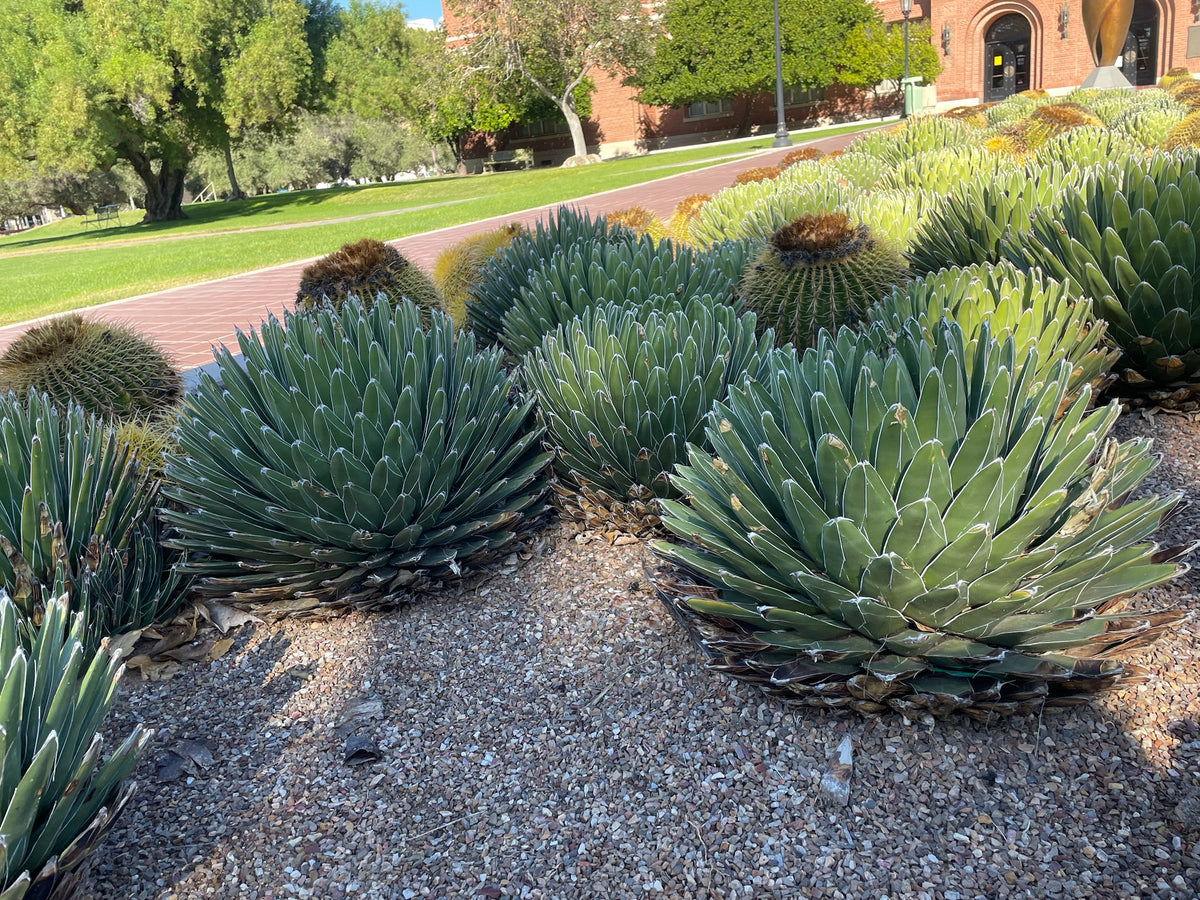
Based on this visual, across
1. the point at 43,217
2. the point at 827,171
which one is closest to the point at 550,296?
the point at 827,171

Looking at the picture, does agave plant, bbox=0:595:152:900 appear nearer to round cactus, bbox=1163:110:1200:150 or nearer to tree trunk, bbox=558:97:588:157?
round cactus, bbox=1163:110:1200:150

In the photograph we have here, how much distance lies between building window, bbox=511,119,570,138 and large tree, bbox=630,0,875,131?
25.7 feet

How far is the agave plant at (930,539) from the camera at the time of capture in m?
2.06

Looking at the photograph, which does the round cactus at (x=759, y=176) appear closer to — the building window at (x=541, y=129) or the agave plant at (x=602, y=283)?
the agave plant at (x=602, y=283)

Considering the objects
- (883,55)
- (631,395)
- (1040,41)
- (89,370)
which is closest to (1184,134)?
(631,395)

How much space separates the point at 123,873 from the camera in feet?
7.18

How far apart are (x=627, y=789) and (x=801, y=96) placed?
54767mm

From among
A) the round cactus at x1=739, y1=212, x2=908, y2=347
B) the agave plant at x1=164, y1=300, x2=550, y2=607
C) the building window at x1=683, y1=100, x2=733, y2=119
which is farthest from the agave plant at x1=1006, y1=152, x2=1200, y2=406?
A: the building window at x1=683, y1=100, x2=733, y2=119

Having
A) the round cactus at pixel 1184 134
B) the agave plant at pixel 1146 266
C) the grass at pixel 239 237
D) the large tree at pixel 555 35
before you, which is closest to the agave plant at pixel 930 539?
the agave plant at pixel 1146 266

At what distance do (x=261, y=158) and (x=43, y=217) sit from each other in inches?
1099

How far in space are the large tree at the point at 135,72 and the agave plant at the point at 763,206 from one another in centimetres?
2796

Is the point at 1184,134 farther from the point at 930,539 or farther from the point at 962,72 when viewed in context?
Result: the point at 962,72

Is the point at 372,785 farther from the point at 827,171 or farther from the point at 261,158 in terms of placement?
the point at 261,158

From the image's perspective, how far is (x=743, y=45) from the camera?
154ft
